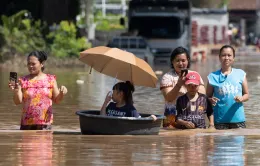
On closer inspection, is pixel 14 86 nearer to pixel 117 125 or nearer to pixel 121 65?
pixel 117 125

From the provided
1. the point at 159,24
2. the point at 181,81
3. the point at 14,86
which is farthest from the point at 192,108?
the point at 159,24

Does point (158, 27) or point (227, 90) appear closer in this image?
point (227, 90)

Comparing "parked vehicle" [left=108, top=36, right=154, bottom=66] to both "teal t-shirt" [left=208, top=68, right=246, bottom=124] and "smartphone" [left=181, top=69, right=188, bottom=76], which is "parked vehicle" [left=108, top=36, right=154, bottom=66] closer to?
"teal t-shirt" [left=208, top=68, right=246, bottom=124]

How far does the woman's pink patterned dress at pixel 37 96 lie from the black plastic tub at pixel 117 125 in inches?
18.2

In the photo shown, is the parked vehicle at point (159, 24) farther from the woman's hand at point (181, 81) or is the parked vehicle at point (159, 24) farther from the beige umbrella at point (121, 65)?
the woman's hand at point (181, 81)

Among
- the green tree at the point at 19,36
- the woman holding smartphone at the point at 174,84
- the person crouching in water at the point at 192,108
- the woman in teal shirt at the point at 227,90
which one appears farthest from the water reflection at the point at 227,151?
the green tree at the point at 19,36

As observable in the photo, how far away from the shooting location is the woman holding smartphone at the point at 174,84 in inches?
483

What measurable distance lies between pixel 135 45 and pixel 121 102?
30.7 meters

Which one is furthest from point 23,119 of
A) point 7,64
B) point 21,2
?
point 21,2

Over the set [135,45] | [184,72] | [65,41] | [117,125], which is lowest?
[117,125]

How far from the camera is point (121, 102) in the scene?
12.5 meters

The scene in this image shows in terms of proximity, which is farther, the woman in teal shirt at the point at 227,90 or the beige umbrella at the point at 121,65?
the beige umbrella at the point at 121,65

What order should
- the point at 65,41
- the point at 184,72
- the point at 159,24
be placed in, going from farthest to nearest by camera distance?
1. the point at 159,24
2. the point at 65,41
3. the point at 184,72

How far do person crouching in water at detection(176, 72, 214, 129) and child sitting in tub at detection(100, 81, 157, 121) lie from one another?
351 mm
